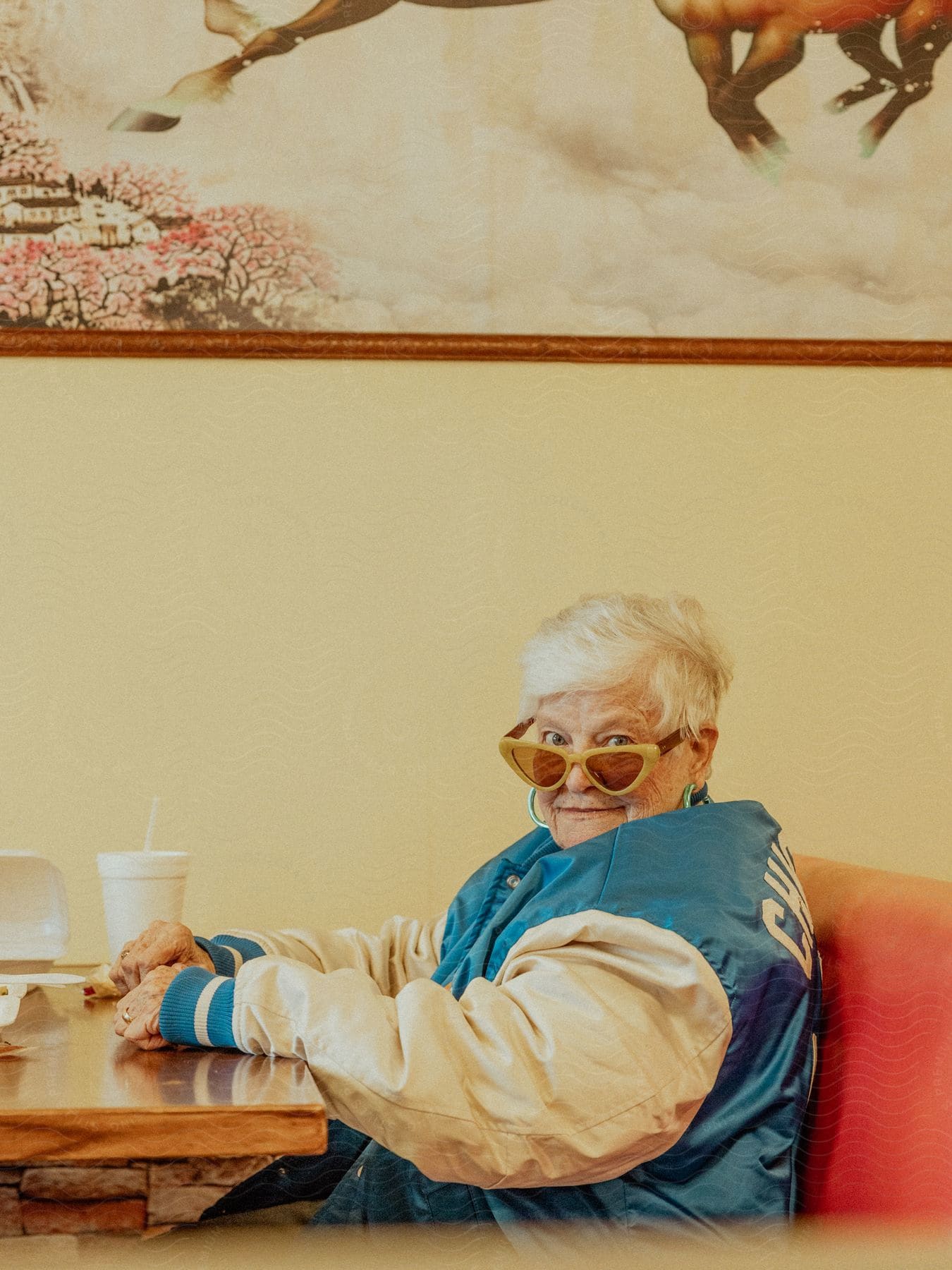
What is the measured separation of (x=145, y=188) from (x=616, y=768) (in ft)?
3.51

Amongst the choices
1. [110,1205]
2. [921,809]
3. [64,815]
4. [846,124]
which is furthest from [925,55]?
[110,1205]

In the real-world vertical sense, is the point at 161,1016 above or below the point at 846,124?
below

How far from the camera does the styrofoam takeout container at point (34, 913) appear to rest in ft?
4.82

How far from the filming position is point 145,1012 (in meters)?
1.01

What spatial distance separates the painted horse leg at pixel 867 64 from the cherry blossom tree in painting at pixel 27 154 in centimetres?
108

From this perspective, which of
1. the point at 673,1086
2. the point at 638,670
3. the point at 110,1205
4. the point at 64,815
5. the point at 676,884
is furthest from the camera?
the point at 64,815

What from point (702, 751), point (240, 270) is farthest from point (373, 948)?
point (240, 270)

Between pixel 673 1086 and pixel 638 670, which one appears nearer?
pixel 673 1086

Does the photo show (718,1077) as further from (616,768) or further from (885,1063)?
(616,768)

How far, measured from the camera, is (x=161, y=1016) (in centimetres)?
98

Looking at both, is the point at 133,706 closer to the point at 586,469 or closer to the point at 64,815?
the point at 64,815

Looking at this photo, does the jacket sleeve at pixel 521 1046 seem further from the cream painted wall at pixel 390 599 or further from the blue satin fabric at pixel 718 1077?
the cream painted wall at pixel 390 599

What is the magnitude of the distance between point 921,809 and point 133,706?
1112 mm

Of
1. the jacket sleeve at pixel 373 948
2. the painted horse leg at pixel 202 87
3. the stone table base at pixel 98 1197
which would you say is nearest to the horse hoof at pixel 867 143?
the painted horse leg at pixel 202 87
